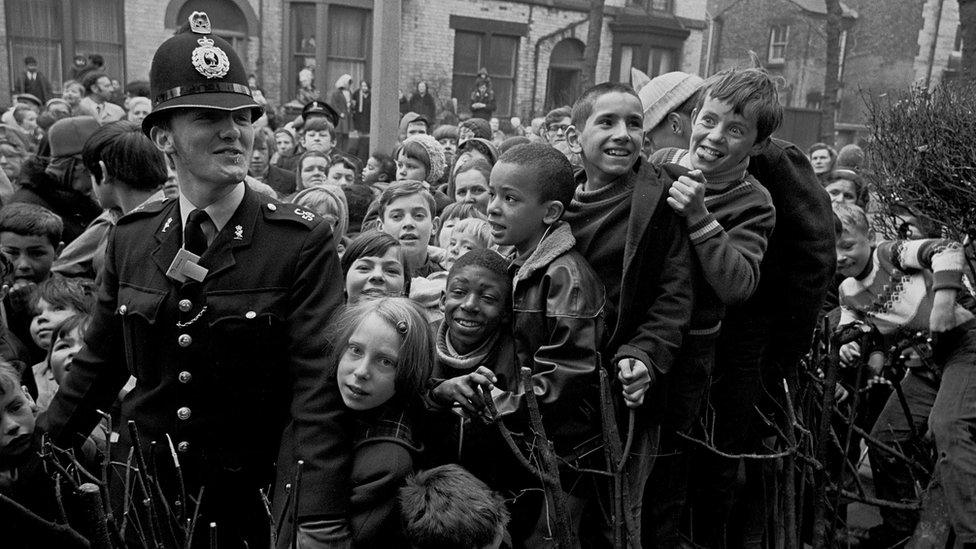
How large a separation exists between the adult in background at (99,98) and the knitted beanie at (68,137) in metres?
5.33

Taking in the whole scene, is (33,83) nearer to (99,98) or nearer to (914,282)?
(99,98)

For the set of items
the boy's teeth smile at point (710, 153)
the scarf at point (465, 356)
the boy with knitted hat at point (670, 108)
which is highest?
the boy with knitted hat at point (670, 108)

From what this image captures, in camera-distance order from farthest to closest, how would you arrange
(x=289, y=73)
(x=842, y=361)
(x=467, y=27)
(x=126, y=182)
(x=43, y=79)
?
(x=467, y=27), (x=289, y=73), (x=43, y=79), (x=126, y=182), (x=842, y=361)

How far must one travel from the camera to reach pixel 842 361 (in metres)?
3.44

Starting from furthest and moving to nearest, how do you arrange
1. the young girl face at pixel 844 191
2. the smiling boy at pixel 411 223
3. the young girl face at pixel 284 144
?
1. the young girl face at pixel 284 144
2. the young girl face at pixel 844 191
3. the smiling boy at pixel 411 223

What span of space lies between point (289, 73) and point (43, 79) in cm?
527

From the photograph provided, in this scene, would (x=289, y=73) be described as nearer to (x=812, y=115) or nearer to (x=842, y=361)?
(x=812, y=115)

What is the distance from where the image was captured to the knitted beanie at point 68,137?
4930 mm

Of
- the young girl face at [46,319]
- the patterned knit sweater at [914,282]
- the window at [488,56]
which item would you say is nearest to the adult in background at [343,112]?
the window at [488,56]

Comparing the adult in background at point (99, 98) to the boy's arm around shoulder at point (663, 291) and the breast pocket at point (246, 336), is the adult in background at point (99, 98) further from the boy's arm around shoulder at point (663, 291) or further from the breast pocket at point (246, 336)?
the boy's arm around shoulder at point (663, 291)

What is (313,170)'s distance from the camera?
6176 millimetres

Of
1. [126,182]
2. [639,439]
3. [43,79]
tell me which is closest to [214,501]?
[639,439]

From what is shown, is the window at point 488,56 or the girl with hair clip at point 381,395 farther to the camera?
the window at point 488,56

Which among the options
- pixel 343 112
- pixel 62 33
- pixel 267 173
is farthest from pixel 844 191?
pixel 62 33
